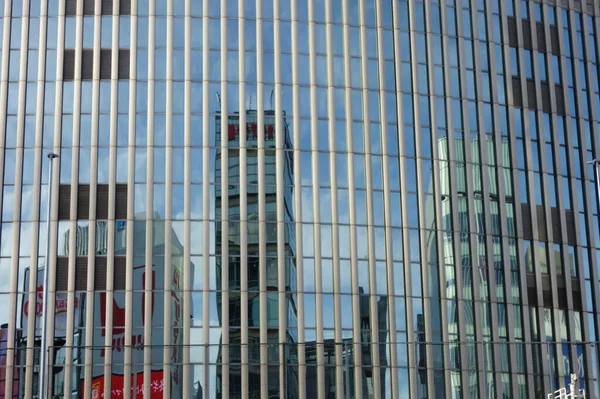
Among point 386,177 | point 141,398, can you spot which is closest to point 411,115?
point 386,177

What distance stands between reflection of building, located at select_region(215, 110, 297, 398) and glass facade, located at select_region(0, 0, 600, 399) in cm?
9

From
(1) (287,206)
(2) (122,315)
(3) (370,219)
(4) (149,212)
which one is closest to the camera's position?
(2) (122,315)

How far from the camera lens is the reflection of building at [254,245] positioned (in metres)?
41.9

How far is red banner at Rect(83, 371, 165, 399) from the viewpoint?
41125 millimetres

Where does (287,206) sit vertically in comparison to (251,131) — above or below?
below

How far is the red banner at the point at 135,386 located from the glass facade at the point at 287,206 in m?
0.09

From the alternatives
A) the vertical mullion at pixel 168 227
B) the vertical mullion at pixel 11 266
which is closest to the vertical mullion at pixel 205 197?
the vertical mullion at pixel 168 227

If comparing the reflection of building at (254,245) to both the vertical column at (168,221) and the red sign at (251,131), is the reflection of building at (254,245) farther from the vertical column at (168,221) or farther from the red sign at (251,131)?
the vertical column at (168,221)

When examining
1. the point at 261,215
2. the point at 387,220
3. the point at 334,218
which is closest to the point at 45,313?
the point at 261,215

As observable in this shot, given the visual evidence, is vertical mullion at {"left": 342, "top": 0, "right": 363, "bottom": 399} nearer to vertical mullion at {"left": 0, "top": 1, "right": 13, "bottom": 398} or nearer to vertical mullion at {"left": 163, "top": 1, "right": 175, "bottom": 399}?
vertical mullion at {"left": 163, "top": 1, "right": 175, "bottom": 399}

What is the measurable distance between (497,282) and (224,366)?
13053 mm

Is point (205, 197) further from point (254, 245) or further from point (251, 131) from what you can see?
point (251, 131)

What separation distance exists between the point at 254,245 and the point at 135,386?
7502mm

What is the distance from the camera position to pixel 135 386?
41281 millimetres
